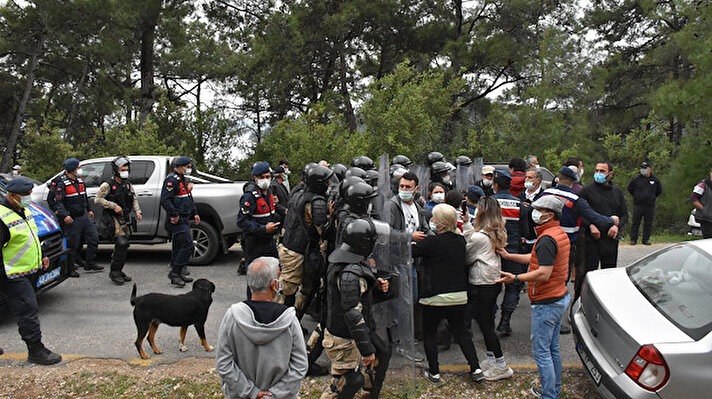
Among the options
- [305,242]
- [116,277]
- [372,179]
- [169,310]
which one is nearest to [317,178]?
[305,242]

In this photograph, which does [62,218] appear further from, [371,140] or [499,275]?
[371,140]

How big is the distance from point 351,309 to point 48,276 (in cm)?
444

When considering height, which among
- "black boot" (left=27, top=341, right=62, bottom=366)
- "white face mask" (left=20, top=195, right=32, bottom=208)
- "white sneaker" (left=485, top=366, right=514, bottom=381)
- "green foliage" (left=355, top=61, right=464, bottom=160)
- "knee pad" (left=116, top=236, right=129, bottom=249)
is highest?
"green foliage" (left=355, top=61, right=464, bottom=160)

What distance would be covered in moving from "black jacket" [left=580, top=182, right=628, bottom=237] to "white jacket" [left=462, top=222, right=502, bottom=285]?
1896 millimetres

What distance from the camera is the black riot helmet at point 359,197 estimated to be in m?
3.84

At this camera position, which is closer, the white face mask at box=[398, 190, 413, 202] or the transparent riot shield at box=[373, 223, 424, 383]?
the transparent riot shield at box=[373, 223, 424, 383]

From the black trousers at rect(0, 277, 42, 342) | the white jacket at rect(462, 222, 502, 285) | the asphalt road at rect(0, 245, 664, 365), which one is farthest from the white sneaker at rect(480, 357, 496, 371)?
the black trousers at rect(0, 277, 42, 342)

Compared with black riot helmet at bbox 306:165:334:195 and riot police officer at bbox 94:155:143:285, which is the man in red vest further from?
riot police officer at bbox 94:155:143:285

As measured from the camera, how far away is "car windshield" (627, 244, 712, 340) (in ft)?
11.7

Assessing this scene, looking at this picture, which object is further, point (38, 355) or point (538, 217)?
point (38, 355)

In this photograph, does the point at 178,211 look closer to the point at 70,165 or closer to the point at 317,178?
the point at 70,165

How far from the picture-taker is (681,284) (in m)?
4.00

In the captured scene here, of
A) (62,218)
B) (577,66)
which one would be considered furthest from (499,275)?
(577,66)

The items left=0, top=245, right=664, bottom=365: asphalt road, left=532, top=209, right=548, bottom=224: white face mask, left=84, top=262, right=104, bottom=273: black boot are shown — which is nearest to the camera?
left=532, top=209, right=548, bottom=224: white face mask
